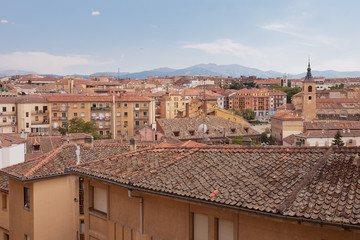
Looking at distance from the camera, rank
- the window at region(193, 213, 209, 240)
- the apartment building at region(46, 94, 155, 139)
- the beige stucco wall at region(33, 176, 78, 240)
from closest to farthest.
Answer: the window at region(193, 213, 209, 240) < the beige stucco wall at region(33, 176, 78, 240) < the apartment building at region(46, 94, 155, 139)

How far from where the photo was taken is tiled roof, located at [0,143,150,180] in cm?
1180

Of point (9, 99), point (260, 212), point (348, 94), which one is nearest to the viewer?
point (260, 212)

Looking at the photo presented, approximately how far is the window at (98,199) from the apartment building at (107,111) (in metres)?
50.4

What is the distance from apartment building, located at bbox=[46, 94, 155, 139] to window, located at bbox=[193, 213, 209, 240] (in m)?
53.5

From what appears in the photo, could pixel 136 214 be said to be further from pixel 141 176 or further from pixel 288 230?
pixel 288 230

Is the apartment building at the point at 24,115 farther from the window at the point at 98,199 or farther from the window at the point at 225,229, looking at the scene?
the window at the point at 225,229

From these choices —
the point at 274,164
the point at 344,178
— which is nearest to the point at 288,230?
the point at 344,178

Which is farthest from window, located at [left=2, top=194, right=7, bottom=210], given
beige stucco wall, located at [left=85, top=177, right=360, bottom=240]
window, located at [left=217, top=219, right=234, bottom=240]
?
window, located at [left=217, top=219, right=234, bottom=240]

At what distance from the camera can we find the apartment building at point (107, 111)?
6098cm

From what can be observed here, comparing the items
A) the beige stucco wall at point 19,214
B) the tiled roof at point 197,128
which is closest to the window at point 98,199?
the beige stucco wall at point 19,214

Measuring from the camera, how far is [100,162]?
962 centimetres

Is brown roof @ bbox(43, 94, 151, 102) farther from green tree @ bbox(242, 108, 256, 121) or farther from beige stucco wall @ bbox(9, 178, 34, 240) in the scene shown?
beige stucco wall @ bbox(9, 178, 34, 240)

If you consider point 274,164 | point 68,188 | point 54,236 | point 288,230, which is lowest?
point 54,236

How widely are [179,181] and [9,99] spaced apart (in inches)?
2272
